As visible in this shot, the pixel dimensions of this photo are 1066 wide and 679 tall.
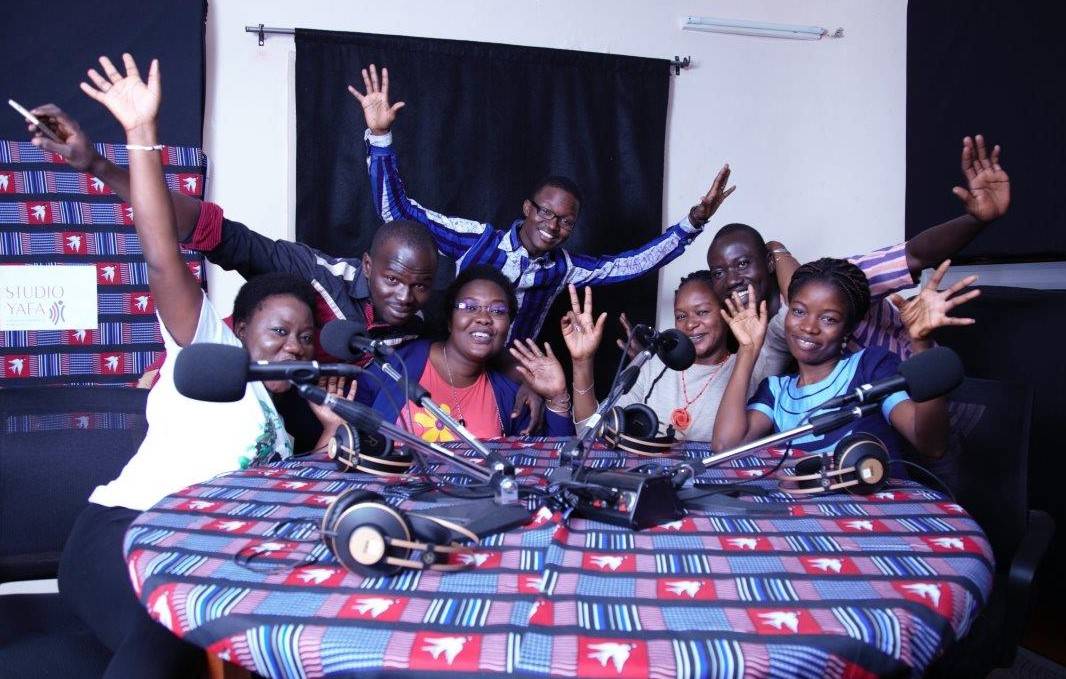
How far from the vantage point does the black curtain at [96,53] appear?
335 cm

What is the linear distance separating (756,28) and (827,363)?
2.52 m

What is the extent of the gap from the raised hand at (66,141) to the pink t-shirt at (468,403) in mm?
1154

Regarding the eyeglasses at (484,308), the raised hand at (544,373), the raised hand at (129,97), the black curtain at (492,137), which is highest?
the black curtain at (492,137)

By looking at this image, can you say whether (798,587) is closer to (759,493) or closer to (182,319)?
(759,493)

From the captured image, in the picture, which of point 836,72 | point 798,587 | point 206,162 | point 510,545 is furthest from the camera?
point 836,72

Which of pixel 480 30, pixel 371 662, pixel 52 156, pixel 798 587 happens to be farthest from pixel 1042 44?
pixel 52 156

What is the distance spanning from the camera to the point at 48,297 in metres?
3.44

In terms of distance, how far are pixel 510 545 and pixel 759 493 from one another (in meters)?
0.65

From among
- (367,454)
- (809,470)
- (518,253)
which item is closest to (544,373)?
→ (518,253)

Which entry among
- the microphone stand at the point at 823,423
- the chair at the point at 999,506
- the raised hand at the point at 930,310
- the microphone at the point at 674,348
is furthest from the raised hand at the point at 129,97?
the chair at the point at 999,506

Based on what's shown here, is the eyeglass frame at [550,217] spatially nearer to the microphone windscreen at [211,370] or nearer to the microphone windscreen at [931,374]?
the microphone windscreen at [931,374]

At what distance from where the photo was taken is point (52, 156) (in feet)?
10.9

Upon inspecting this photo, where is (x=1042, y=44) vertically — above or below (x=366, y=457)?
above

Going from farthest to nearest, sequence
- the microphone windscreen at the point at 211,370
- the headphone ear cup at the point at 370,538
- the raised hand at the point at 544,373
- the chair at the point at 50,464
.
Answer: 1. the raised hand at the point at 544,373
2. the chair at the point at 50,464
3. the microphone windscreen at the point at 211,370
4. the headphone ear cup at the point at 370,538
